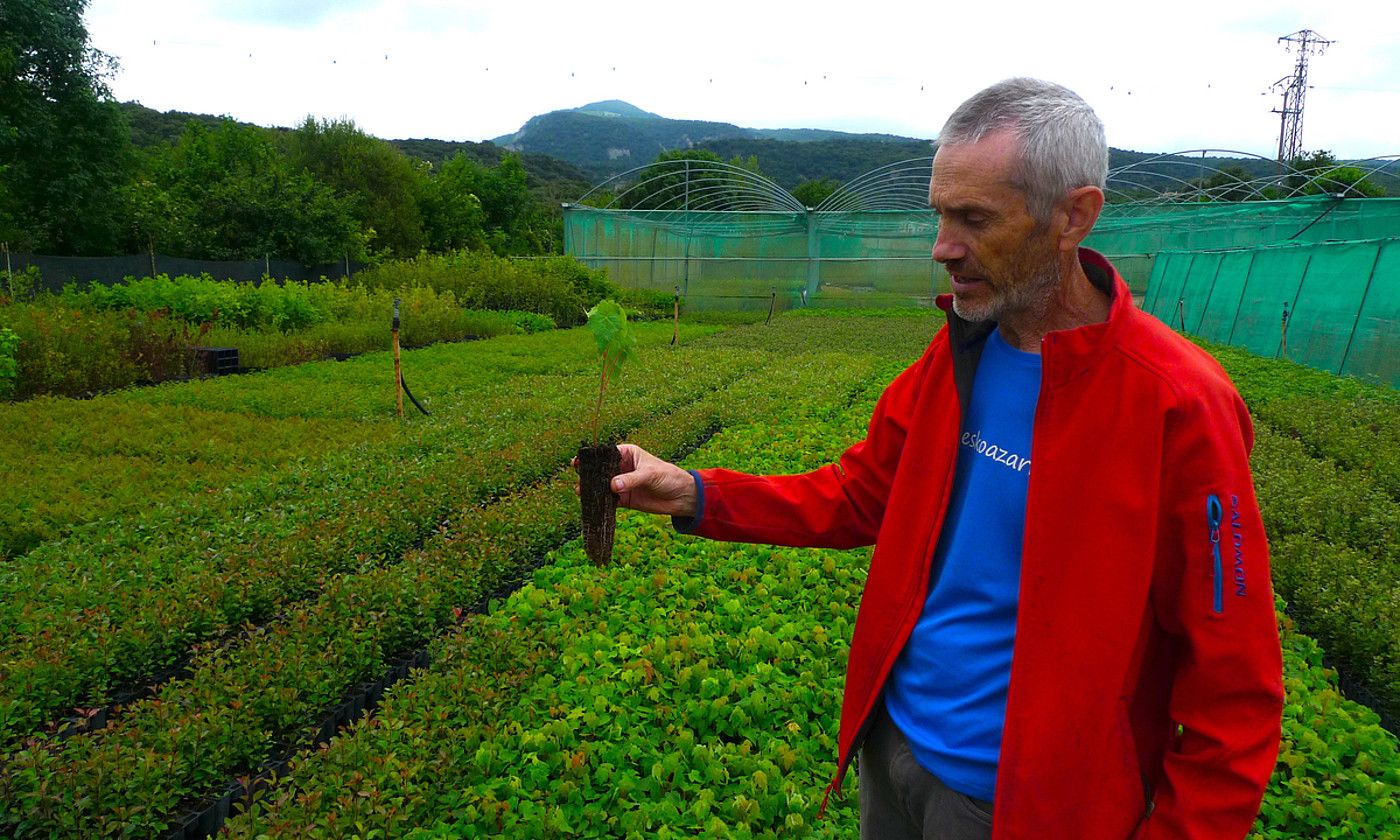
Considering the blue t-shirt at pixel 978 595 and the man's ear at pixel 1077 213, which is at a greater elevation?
the man's ear at pixel 1077 213

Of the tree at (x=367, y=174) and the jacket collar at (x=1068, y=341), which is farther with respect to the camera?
the tree at (x=367, y=174)

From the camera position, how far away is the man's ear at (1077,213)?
1.52m

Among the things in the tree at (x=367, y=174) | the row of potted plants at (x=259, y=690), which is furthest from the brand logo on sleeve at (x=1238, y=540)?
the tree at (x=367, y=174)

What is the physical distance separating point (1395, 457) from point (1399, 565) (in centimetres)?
317

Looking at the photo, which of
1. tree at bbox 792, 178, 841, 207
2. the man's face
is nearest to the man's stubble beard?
the man's face

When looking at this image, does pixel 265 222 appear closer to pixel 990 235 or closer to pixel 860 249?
pixel 860 249

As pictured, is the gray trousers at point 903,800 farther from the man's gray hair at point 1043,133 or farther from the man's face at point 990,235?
the man's gray hair at point 1043,133

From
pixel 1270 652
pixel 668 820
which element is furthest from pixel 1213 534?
pixel 668 820

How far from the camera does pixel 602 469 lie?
2297 millimetres

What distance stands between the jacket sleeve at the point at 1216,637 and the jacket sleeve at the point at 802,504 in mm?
712

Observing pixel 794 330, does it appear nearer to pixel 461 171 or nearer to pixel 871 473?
pixel 871 473

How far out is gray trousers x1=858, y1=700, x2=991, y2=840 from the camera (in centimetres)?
157

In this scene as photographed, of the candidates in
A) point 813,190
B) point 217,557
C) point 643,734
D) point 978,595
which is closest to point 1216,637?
point 978,595

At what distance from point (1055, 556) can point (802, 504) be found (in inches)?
26.9
